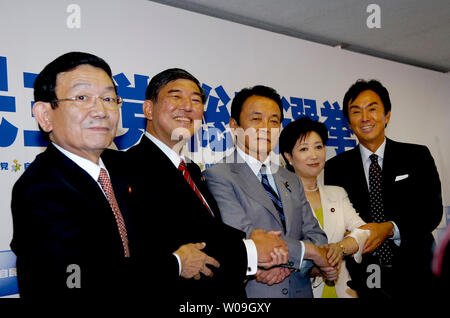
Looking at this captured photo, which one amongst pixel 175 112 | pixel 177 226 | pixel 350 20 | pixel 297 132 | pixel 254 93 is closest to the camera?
pixel 177 226

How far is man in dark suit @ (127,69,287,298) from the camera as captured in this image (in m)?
1.59

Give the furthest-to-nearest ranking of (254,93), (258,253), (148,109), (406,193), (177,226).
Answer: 1. (406,193)
2. (254,93)
3. (148,109)
4. (258,253)
5. (177,226)

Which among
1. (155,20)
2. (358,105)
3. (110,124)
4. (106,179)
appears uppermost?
(155,20)

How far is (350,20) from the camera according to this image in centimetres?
404

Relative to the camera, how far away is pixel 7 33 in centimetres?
271

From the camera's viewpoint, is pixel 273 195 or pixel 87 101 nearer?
pixel 87 101

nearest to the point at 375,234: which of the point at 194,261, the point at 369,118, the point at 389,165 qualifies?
the point at 389,165

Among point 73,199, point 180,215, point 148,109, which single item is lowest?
point 180,215

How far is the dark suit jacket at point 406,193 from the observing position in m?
2.42

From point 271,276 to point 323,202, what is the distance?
825 mm

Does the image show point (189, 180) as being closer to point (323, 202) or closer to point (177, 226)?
point (177, 226)
